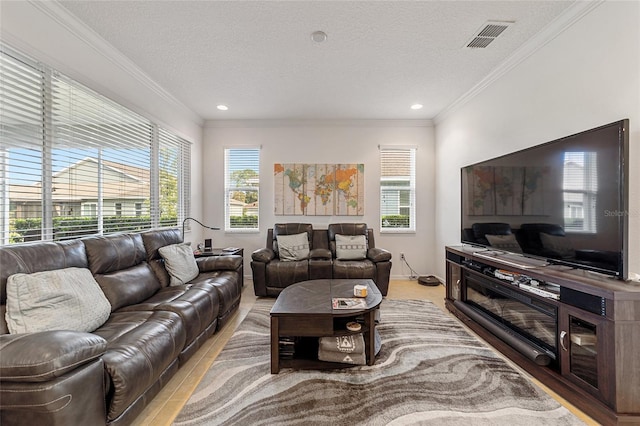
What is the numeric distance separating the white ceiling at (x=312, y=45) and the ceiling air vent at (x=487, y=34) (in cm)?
5

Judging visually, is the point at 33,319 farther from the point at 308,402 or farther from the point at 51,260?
the point at 308,402

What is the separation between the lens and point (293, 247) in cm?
400

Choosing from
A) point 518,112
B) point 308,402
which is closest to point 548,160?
point 518,112

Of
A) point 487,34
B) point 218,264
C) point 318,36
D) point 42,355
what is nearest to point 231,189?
point 218,264

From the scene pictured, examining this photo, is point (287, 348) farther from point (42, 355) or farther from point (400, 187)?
point (400, 187)

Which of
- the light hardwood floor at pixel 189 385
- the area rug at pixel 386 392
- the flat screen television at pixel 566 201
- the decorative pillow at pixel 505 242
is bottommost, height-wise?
the light hardwood floor at pixel 189 385

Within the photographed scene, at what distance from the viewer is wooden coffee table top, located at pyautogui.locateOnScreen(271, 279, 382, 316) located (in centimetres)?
200

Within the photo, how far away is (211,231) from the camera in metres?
4.70

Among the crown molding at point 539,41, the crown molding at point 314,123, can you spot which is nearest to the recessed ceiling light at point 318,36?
the crown molding at point 539,41

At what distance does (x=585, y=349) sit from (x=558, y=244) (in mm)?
689

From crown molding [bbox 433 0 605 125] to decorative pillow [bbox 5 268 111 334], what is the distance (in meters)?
3.97

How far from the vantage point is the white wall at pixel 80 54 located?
1.82 metres

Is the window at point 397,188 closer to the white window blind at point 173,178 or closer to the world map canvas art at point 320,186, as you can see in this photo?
the world map canvas art at point 320,186

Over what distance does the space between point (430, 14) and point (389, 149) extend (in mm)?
2615
